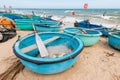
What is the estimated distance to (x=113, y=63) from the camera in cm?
372

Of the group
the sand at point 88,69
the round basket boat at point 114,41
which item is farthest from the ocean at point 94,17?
the sand at point 88,69

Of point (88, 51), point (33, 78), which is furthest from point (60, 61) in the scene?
point (88, 51)

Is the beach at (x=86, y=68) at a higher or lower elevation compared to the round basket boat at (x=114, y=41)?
lower

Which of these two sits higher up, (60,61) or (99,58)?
(60,61)

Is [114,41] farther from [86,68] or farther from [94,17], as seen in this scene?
[94,17]

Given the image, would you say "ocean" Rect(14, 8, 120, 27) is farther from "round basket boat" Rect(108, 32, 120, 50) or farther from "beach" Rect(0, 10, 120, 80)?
"beach" Rect(0, 10, 120, 80)

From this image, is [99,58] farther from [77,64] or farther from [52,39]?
[52,39]

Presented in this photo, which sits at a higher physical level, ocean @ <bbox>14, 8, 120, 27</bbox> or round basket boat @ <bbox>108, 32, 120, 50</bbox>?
ocean @ <bbox>14, 8, 120, 27</bbox>

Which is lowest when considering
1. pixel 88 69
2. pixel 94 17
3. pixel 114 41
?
pixel 88 69

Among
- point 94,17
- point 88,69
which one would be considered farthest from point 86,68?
point 94,17

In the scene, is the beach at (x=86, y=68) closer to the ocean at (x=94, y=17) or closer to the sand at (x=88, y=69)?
the sand at (x=88, y=69)

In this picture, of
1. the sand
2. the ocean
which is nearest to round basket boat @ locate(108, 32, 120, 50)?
the sand

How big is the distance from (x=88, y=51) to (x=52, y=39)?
151cm

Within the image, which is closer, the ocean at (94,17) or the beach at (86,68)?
the beach at (86,68)
